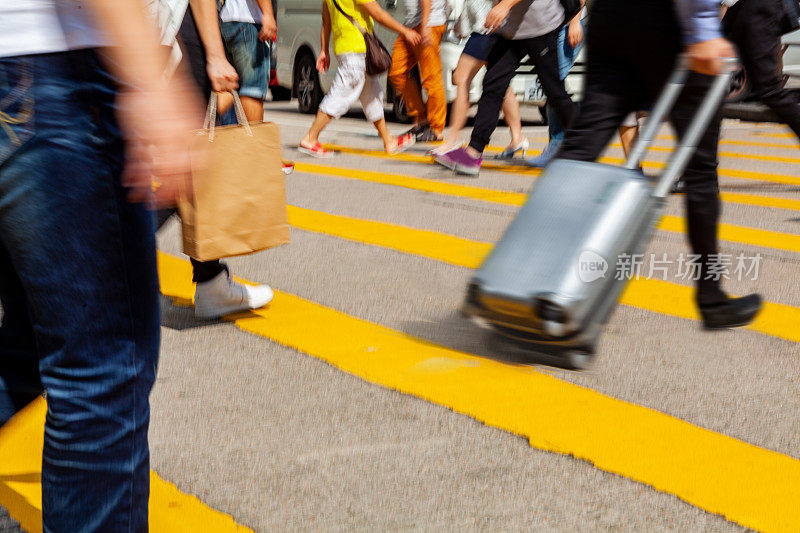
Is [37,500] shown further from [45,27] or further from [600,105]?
[600,105]

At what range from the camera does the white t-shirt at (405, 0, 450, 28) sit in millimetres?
10195

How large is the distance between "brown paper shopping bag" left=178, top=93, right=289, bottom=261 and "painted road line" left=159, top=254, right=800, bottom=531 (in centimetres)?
44

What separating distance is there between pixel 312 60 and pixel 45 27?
12212mm

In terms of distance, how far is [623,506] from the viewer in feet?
8.54

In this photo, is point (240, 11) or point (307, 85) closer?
point (240, 11)

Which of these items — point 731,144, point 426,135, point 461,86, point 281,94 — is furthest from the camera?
point 281,94

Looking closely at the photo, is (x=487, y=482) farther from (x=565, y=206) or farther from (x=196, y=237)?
(x=196, y=237)

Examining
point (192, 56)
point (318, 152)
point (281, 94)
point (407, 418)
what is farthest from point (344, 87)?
point (281, 94)

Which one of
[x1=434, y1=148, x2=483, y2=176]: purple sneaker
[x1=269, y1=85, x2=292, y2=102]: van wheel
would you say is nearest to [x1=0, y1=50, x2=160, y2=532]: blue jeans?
[x1=434, y1=148, x2=483, y2=176]: purple sneaker

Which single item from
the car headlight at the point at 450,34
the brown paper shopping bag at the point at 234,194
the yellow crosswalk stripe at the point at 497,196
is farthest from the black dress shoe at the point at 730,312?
the car headlight at the point at 450,34

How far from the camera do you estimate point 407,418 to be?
3197mm

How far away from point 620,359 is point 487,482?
1201 millimetres

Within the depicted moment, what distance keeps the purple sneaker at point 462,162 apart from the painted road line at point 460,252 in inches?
70.9

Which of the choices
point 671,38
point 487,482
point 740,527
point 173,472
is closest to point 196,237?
point 173,472
